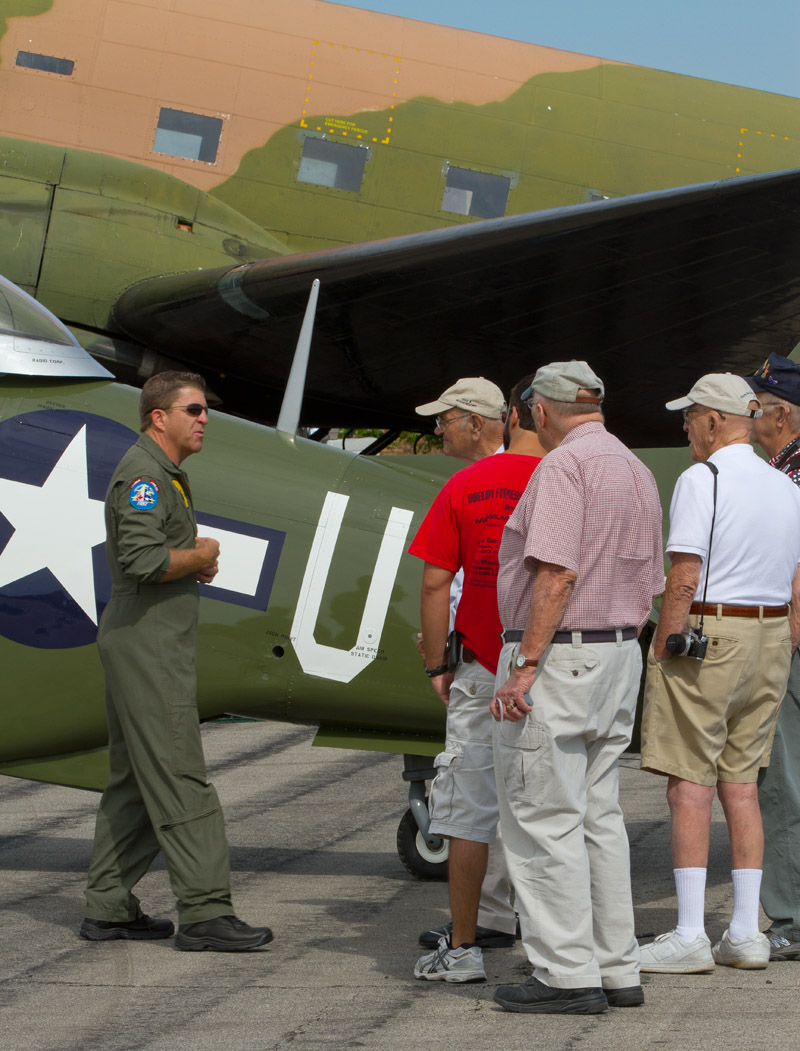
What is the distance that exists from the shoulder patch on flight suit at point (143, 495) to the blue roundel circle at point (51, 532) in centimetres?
90

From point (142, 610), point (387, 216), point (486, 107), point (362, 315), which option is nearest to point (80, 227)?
point (362, 315)

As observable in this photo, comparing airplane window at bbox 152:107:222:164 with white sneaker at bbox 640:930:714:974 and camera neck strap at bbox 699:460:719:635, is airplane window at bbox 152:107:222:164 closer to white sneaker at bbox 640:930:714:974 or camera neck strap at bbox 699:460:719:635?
camera neck strap at bbox 699:460:719:635

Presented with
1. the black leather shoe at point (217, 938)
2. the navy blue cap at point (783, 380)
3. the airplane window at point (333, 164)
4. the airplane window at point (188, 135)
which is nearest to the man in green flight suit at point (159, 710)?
the black leather shoe at point (217, 938)

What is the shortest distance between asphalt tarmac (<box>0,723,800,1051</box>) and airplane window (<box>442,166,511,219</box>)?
705 centimetres

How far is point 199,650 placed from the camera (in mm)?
4867

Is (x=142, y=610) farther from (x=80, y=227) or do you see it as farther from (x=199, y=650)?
(x=80, y=227)

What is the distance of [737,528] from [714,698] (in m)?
0.53

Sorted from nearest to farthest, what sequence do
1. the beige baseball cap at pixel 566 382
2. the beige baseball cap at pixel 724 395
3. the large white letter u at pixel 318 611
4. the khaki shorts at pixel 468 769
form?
the beige baseball cap at pixel 566 382
the khaki shorts at pixel 468 769
the beige baseball cap at pixel 724 395
the large white letter u at pixel 318 611

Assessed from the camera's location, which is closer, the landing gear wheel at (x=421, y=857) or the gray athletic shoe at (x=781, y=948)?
the gray athletic shoe at (x=781, y=948)

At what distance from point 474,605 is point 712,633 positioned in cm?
74

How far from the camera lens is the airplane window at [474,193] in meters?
11.6

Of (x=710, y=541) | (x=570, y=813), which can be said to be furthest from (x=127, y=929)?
(x=710, y=541)

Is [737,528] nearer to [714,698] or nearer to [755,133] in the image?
[714,698]

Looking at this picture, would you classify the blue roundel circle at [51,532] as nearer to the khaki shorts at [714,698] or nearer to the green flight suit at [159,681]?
the green flight suit at [159,681]
